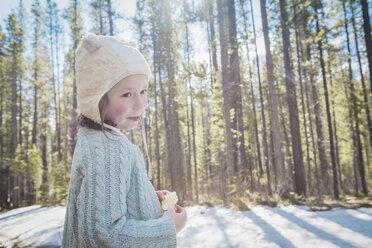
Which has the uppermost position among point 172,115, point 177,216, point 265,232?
point 172,115

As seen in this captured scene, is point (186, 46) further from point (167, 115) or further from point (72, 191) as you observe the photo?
point (72, 191)

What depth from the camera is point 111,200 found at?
948 millimetres

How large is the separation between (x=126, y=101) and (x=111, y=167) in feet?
1.39

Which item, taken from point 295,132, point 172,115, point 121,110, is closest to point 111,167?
point 121,110

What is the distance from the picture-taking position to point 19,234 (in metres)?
4.37

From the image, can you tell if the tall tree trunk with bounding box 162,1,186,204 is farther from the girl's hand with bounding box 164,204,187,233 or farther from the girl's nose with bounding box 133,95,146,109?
the girl's nose with bounding box 133,95,146,109

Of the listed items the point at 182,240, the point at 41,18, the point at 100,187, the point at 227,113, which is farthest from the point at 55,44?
the point at 100,187

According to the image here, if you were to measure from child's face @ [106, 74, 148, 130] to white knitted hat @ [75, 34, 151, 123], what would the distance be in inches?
2.3

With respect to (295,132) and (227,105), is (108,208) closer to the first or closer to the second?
(227,105)

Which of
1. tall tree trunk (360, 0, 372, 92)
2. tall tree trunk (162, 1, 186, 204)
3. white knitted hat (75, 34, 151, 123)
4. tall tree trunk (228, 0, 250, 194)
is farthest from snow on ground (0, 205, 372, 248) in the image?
tall tree trunk (162, 1, 186, 204)

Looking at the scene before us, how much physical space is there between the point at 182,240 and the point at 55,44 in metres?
22.6

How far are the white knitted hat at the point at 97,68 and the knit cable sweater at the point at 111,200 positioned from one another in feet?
0.55

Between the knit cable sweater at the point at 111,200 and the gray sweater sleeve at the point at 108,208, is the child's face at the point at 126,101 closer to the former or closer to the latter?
the knit cable sweater at the point at 111,200

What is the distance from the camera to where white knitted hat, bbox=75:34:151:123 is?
1.16 m
